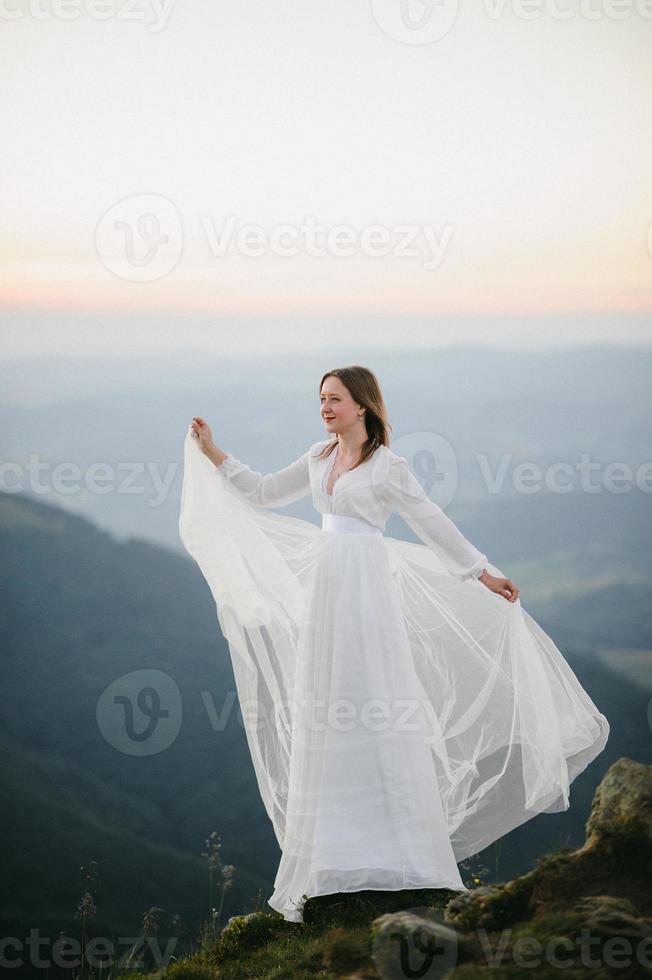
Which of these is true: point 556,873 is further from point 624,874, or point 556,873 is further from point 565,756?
point 565,756

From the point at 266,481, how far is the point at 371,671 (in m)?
0.84

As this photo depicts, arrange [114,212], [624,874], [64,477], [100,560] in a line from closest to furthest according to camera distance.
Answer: [624,874] < [114,212] < [64,477] < [100,560]

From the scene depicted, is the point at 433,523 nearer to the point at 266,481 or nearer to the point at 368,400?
the point at 368,400

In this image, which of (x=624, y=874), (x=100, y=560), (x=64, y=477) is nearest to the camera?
(x=624, y=874)

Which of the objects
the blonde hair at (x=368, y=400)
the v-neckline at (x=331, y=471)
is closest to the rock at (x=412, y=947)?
the v-neckline at (x=331, y=471)

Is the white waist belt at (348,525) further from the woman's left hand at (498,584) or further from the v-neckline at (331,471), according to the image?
the woman's left hand at (498,584)

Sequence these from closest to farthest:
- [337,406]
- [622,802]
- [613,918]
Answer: [613,918], [622,802], [337,406]

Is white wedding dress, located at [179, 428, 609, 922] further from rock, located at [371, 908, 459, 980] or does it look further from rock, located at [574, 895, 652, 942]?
rock, located at [574, 895, 652, 942]

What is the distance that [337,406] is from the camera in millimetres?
3508

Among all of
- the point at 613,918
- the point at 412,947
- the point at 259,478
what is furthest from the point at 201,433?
the point at 613,918

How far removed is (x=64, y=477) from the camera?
6.36m

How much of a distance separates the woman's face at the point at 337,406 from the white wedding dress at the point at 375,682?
155 millimetres

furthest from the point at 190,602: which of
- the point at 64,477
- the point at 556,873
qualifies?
the point at 556,873

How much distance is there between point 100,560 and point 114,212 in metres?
2.33
